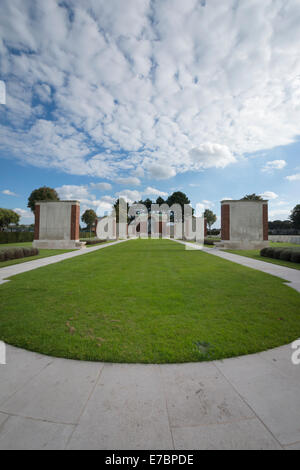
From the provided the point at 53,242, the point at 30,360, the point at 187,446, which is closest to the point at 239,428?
the point at 187,446

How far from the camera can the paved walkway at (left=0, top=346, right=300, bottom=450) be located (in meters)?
1.62

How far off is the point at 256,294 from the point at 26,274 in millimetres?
8164

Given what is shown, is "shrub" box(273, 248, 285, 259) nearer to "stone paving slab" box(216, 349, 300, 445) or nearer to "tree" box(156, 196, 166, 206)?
"stone paving slab" box(216, 349, 300, 445)

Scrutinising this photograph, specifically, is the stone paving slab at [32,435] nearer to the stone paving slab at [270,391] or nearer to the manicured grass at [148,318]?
the manicured grass at [148,318]

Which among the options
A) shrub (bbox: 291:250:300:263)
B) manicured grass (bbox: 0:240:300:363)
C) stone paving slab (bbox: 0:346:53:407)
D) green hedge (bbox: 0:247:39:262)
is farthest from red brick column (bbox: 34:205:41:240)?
shrub (bbox: 291:250:300:263)

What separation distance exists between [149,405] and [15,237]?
2996 cm

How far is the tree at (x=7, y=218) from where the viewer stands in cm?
4428

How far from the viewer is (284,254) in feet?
39.9

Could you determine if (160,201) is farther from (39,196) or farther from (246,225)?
(246,225)

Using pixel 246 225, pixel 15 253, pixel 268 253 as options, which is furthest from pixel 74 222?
pixel 268 253

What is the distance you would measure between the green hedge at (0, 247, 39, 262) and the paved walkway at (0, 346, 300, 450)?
11.1 meters

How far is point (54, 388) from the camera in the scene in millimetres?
2201

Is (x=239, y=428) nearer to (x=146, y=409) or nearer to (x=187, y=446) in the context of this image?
(x=187, y=446)

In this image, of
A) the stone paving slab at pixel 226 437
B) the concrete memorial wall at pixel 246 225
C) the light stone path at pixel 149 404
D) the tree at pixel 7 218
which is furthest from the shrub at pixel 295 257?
the tree at pixel 7 218
